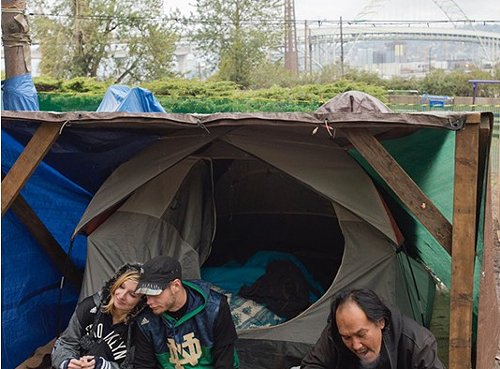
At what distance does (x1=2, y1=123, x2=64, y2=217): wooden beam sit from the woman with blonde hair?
76cm

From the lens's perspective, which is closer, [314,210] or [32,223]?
[32,223]

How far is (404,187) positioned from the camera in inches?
133

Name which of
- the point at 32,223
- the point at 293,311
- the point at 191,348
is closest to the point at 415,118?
the point at 191,348

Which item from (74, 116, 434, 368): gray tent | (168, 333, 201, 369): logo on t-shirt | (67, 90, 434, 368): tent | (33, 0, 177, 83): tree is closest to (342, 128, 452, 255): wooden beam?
(74, 116, 434, 368): gray tent

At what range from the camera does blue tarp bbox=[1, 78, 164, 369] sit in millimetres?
4289

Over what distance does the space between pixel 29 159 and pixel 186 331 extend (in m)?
1.34

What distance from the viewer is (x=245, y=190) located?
5.99 m

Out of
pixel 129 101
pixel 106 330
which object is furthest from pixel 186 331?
pixel 129 101

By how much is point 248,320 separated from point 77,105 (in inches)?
310

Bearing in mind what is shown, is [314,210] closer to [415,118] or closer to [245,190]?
[245,190]

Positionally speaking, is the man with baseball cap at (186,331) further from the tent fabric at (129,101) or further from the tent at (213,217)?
the tent fabric at (129,101)

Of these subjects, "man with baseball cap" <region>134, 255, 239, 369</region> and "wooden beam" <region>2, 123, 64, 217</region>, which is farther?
"wooden beam" <region>2, 123, 64, 217</region>

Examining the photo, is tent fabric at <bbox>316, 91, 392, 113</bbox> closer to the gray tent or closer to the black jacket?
the gray tent

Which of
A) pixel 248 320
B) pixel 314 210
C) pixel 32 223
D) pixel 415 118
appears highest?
pixel 415 118
